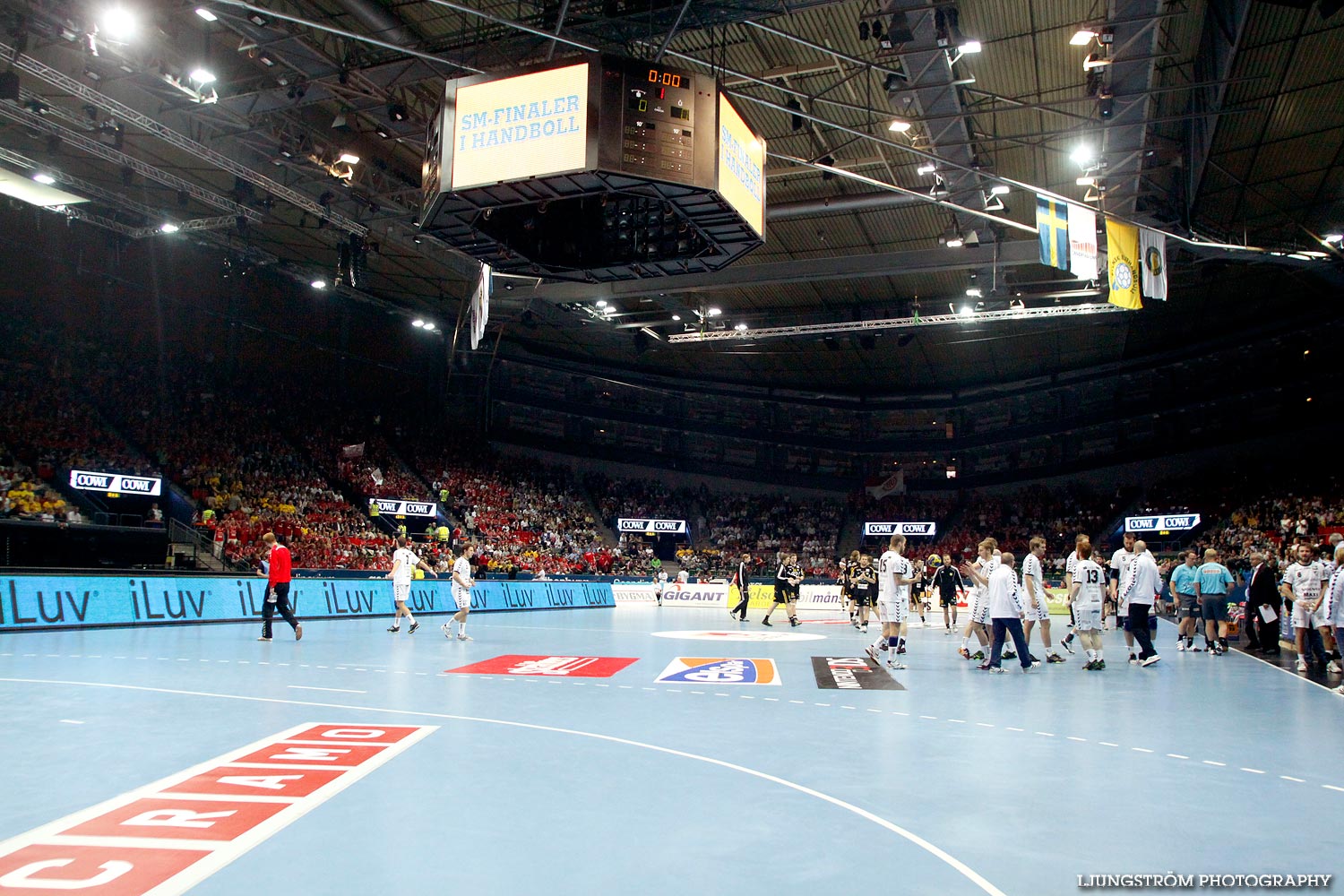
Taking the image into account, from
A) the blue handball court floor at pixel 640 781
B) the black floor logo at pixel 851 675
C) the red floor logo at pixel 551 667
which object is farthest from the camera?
the red floor logo at pixel 551 667

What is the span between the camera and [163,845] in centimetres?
406

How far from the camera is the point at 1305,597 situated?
41.8ft

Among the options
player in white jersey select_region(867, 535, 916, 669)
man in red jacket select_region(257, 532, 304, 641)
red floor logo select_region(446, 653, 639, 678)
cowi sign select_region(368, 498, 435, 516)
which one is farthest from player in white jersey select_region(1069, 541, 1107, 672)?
cowi sign select_region(368, 498, 435, 516)

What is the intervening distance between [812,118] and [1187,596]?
1160 cm

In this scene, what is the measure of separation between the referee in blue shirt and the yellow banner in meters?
5.60

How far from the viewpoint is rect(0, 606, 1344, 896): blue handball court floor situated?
3.87 m

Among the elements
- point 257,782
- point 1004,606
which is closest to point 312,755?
point 257,782

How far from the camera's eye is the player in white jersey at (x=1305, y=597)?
1252cm

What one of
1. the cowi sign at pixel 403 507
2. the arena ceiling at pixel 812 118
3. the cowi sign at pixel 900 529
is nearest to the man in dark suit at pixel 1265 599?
the arena ceiling at pixel 812 118

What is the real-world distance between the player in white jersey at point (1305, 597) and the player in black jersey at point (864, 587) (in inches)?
370

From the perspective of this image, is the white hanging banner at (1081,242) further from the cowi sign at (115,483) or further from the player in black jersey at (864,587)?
the cowi sign at (115,483)

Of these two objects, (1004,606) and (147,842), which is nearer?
(147,842)

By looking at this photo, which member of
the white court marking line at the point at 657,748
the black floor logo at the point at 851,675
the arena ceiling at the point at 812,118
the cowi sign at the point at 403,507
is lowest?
the black floor logo at the point at 851,675

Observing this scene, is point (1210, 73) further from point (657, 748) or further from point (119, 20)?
point (119, 20)
